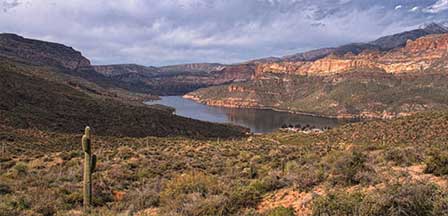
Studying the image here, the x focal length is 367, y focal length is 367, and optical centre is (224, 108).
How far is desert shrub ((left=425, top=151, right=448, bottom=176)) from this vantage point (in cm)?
1028

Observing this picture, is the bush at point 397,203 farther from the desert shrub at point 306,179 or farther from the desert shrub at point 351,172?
the desert shrub at point 306,179

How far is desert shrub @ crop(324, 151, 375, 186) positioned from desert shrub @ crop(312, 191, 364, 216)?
2737 mm

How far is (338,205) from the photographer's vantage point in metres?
7.36

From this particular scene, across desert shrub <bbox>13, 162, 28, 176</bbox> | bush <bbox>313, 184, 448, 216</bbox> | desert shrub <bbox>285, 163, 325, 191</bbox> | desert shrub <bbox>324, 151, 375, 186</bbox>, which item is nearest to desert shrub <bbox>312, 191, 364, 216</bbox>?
bush <bbox>313, 184, 448, 216</bbox>

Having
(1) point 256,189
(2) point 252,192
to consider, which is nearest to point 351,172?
(1) point 256,189

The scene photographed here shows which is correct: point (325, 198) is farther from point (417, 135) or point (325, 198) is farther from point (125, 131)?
point (125, 131)

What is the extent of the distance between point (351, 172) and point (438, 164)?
249 centimetres

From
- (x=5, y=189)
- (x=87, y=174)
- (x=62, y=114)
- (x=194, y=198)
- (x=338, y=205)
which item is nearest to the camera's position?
(x=338, y=205)

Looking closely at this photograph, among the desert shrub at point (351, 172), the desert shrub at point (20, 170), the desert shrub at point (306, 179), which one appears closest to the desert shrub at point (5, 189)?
the desert shrub at point (20, 170)

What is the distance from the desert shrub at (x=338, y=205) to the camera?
284 inches

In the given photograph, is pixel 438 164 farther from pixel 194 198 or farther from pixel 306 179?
pixel 194 198

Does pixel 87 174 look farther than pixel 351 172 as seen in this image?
Yes

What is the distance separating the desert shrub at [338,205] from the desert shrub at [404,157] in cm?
611

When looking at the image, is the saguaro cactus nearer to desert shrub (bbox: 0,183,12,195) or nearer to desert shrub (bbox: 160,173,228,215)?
desert shrub (bbox: 160,173,228,215)
